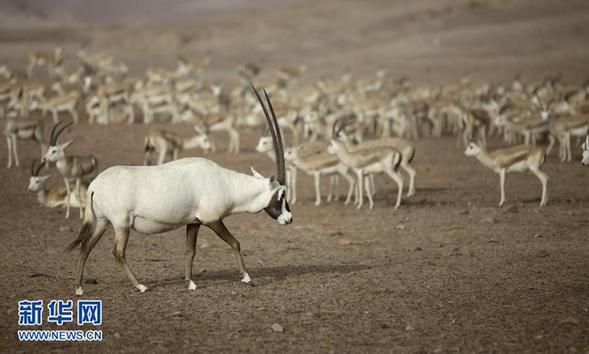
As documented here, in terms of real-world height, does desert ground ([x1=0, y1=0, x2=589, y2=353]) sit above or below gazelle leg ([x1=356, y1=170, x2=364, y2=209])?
below

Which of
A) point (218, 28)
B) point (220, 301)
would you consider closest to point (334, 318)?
point (220, 301)

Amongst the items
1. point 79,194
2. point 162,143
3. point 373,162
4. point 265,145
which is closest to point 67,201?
point 79,194

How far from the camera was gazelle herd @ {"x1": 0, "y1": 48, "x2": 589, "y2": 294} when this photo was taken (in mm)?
9281

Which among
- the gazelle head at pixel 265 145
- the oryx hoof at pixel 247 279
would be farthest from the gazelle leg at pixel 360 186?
the oryx hoof at pixel 247 279

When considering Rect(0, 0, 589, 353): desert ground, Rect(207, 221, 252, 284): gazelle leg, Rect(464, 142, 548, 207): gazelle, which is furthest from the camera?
Rect(464, 142, 548, 207): gazelle

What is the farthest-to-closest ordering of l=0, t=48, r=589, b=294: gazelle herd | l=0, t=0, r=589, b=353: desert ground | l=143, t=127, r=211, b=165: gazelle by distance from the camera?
l=143, t=127, r=211, b=165: gazelle < l=0, t=48, r=589, b=294: gazelle herd < l=0, t=0, r=589, b=353: desert ground

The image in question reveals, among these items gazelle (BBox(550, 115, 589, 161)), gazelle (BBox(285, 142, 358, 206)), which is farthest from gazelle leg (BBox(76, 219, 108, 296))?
gazelle (BBox(550, 115, 589, 161))

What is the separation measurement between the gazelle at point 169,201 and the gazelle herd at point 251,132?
0.04 ft

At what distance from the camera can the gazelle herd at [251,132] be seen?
928 cm

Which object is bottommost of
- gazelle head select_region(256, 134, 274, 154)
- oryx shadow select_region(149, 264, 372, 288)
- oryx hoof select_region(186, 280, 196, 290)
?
oryx shadow select_region(149, 264, 372, 288)

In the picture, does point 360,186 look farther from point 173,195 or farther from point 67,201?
point 173,195

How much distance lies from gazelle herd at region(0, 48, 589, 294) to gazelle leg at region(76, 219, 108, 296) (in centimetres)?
2

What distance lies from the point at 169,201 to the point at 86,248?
3.35 feet

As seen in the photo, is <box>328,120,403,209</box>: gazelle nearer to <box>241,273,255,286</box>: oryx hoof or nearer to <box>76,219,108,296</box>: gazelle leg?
<box>241,273,255,286</box>: oryx hoof
